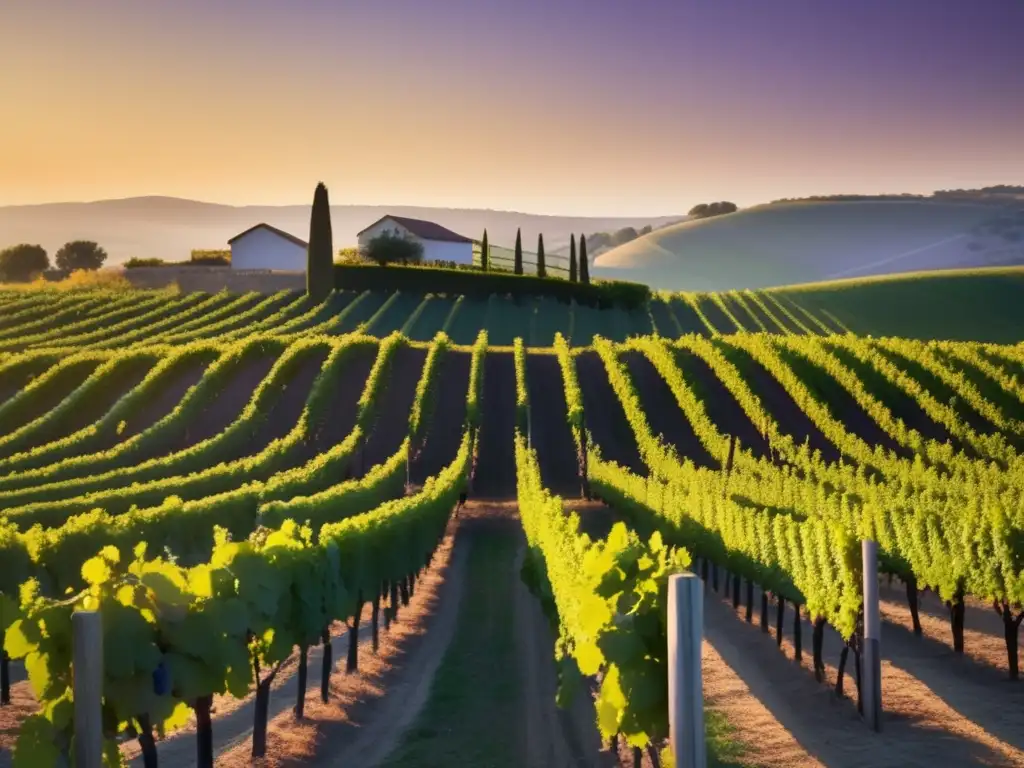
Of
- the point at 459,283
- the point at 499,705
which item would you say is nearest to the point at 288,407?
the point at 459,283

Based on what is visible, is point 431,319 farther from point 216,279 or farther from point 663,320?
point 216,279

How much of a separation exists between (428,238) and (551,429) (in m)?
59.2

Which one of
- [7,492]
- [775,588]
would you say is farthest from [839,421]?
[7,492]

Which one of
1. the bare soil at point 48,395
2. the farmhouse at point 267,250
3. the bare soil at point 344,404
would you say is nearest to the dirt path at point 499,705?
the bare soil at point 344,404

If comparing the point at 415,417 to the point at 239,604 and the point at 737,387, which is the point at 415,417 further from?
the point at 239,604

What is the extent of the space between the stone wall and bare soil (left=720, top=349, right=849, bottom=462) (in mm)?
46255

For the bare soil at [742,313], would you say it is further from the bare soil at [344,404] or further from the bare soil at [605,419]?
the bare soil at [344,404]

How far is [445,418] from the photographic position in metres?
50.9

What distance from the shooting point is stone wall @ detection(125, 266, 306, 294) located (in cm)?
8912

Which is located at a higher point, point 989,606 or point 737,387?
point 737,387

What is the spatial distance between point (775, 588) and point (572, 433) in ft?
100.0

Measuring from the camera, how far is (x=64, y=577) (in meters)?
19.6

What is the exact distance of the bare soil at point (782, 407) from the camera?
1751 inches

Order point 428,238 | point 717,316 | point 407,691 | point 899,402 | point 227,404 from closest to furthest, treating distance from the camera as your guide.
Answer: point 407,691
point 899,402
point 227,404
point 717,316
point 428,238
